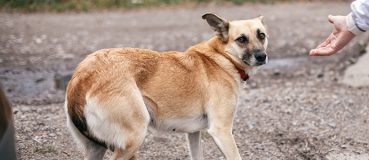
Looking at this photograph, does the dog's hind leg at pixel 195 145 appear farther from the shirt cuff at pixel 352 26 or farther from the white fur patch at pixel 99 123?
the shirt cuff at pixel 352 26

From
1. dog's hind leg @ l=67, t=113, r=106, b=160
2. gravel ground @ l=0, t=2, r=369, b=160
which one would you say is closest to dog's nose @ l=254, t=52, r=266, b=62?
gravel ground @ l=0, t=2, r=369, b=160

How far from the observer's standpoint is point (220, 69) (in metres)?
5.22

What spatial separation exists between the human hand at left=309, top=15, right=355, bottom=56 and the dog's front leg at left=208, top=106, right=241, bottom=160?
0.85 m

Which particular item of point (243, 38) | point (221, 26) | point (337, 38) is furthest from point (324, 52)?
point (221, 26)

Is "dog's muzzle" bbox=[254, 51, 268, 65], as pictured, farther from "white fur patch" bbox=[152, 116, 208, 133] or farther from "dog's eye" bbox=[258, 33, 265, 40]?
"white fur patch" bbox=[152, 116, 208, 133]

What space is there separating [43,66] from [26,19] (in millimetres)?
4174

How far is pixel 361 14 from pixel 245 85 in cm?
254

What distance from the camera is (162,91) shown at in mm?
4906

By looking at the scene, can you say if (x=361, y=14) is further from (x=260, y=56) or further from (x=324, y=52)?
(x=260, y=56)

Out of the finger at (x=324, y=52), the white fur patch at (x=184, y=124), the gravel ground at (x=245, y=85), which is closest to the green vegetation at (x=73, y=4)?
the gravel ground at (x=245, y=85)

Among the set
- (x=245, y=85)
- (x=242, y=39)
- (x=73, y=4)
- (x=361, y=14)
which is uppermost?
(x=361, y=14)

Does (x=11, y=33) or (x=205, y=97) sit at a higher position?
(x=205, y=97)

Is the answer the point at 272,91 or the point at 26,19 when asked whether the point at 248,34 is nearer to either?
the point at 272,91

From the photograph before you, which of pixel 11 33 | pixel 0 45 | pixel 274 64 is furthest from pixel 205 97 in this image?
pixel 11 33
